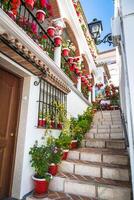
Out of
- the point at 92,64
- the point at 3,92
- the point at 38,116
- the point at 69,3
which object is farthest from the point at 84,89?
the point at 3,92

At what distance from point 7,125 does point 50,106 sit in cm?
190

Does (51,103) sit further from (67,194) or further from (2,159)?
(67,194)

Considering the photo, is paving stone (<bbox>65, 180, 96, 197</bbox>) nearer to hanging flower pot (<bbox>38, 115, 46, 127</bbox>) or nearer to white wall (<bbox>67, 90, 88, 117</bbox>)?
hanging flower pot (<bbox>38, 115, 46, 127</bbox>)

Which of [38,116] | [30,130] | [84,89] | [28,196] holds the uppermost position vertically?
[84,89]

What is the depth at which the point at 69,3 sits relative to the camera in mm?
7824

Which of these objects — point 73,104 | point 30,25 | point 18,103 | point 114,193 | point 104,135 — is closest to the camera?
point 114,193

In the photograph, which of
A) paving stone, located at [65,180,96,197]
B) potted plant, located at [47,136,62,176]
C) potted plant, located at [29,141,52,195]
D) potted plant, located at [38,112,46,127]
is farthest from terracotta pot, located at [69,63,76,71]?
paving stone, located at [65,180,96,197]

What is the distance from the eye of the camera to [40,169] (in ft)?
13.9

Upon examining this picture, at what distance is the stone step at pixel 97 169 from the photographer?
4569 millimetres

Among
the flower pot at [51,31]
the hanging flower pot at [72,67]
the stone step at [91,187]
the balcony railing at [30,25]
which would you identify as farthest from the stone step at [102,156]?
the flower pot at [51,31]

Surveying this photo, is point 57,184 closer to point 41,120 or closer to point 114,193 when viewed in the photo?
point 114,193

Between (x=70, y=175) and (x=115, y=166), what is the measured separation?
1328mm

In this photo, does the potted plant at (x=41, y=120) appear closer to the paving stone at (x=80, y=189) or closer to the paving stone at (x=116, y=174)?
the paving stone at (x=80, y=189)

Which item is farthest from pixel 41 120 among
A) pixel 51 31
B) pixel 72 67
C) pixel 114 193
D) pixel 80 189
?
pixel 72 67
